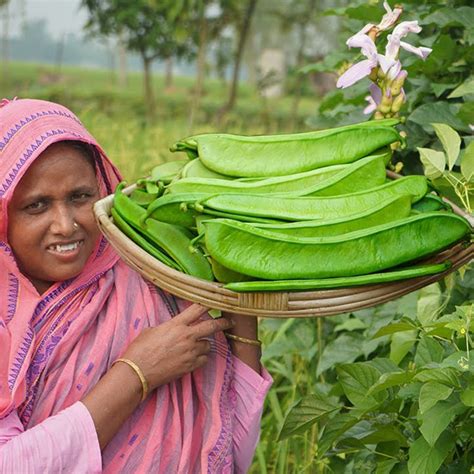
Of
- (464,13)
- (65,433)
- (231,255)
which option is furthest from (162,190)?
(464,13)

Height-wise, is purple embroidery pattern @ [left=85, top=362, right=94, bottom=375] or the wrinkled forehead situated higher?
the wrinkled forehead

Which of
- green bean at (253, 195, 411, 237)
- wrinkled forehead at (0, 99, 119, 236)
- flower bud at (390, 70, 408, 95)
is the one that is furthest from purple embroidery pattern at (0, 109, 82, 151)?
flower bud at (390, 70, 408, 95)

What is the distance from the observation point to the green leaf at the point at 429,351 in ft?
6.33

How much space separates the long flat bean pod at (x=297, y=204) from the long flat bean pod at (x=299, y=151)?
0.37ft

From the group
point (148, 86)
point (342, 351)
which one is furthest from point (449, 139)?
point (148, 86)

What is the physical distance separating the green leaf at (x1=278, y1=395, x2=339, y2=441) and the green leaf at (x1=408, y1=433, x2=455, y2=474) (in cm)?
28

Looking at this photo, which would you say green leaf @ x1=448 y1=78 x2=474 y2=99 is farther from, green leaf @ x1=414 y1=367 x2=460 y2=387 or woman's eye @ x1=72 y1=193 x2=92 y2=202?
woman's eye @ x1=72 y1=193 x2=92 y2=202

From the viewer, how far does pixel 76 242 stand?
1.86m

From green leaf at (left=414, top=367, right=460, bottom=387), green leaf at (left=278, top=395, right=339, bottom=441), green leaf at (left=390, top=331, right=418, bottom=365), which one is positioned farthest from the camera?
green leaf at (left=390, top=331, right=418, bottom=365)

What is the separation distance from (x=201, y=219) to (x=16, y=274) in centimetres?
49

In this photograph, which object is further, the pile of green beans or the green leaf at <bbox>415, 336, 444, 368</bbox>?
the green leaf at <bbox>415, 336, 444, 368</bbox>

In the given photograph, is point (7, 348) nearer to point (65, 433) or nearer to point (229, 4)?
point (65, 433)

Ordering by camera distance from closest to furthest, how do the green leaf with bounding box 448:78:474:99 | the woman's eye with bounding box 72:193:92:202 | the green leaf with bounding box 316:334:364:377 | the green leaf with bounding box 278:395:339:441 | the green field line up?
the woman's eye with bounding box 72:193:92:202 → the green leaf with bounding box 278:395:339:441 → the green leaf with bounding box 448:78:474:99 → the green leaf with bounding box 316:334:364:377 → the green field

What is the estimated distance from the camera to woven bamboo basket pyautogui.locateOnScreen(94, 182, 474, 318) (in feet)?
5.11
